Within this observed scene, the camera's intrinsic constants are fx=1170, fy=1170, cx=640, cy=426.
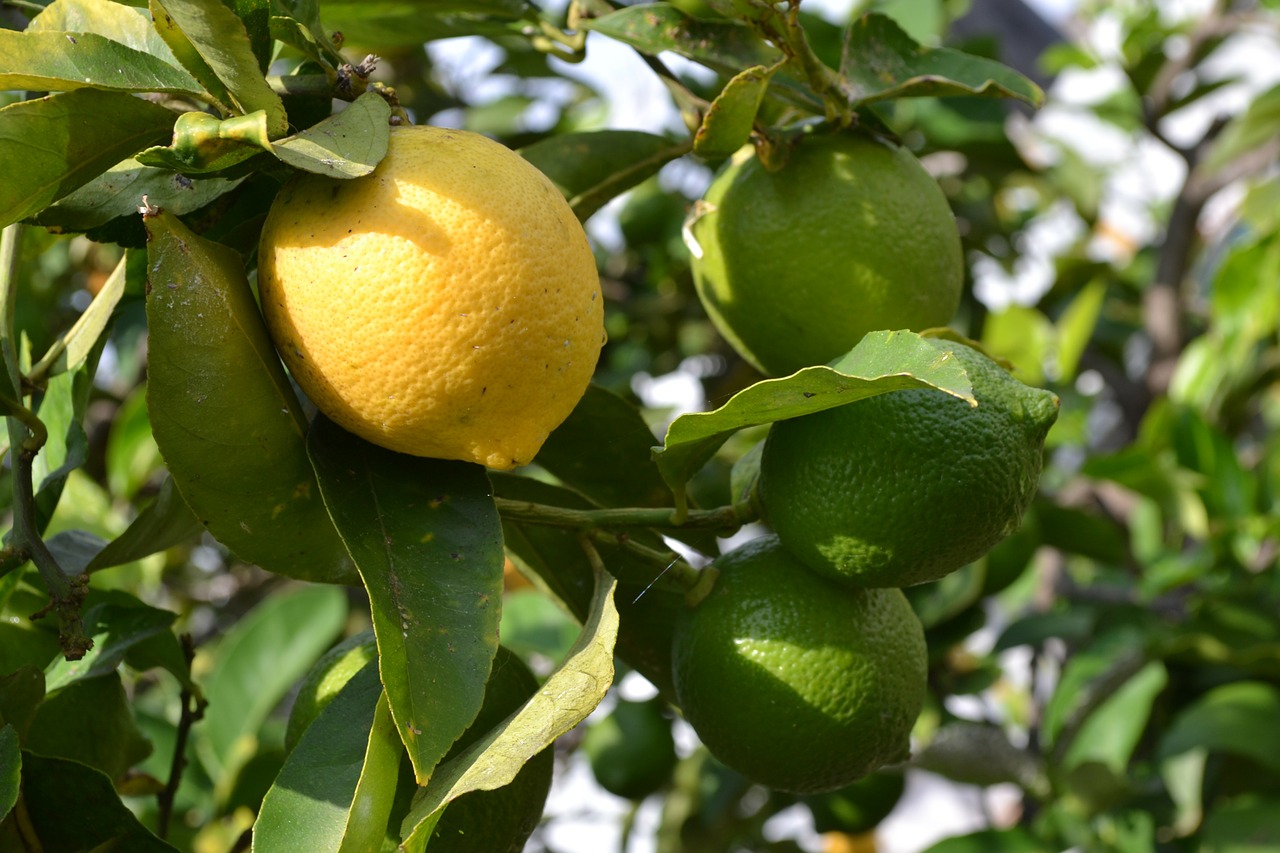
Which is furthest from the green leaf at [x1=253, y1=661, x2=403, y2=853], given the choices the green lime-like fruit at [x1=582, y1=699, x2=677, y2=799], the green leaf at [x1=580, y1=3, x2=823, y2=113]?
the green lime-like fruit at [x1=582, y1=699, x2=677, y2=799]

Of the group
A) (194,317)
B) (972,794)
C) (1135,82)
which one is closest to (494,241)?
(194,317)

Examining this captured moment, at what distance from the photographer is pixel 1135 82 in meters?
2.13

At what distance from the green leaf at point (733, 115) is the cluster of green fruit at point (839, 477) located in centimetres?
6

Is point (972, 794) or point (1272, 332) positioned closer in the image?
point (1272, 332)

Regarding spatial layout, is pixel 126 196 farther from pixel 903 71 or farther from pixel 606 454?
pixel 903 71

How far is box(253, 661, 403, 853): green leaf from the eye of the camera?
56cm

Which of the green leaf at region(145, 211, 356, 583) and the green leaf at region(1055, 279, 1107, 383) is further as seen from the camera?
the green leaf at region(1055, 279, 1107, 383)

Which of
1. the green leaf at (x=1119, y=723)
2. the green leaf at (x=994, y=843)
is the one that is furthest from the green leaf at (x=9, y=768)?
the green leaf at (x=1119, y=723)

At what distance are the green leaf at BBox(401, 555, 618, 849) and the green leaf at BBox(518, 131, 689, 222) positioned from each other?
0.38 m

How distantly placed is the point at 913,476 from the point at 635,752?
98 cm

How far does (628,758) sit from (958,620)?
0.47 m

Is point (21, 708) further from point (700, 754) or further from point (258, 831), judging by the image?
point (700, 754)

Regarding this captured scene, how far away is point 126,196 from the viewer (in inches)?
25.5

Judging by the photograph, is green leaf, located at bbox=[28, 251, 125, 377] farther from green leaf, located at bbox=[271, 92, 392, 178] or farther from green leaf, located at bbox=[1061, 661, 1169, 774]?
green leaf, located at bbox=[1061, 661, 1169, 774]
